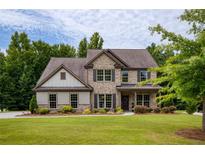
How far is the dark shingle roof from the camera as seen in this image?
28.1 m

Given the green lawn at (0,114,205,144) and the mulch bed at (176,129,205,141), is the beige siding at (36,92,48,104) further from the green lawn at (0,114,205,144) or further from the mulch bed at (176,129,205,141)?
the mulch bed at (176,129,205,141)

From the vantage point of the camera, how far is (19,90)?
95.6ft

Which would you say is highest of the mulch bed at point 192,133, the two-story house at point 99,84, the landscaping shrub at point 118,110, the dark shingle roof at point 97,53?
the dark shingle roof at point 97,53

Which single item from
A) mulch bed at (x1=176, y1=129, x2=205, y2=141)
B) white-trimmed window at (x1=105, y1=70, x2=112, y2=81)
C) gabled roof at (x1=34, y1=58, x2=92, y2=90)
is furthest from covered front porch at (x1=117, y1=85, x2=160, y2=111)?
mulch bed at (x1=176, y1=129, x2=205, y2=141)

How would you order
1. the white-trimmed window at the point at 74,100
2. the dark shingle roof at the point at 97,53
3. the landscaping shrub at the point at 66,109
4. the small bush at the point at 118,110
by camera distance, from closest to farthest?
1. the landscaping shrub at the point at 66,109
2. the small bush at the point at 118,110
3. the white-trimmed window at the point at 74,100
4. the dark shingle roof at the point at 97,53

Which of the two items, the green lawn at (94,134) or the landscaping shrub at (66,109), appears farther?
the landscaping shrub at (66,109)

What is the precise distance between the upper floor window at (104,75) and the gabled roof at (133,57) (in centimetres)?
131

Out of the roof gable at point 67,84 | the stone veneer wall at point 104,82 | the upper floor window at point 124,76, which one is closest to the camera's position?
the roof gable at point 67,84

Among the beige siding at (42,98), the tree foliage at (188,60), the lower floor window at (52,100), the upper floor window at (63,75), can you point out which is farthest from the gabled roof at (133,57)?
the tree foliage at (188,60)

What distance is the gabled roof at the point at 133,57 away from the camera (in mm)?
28214

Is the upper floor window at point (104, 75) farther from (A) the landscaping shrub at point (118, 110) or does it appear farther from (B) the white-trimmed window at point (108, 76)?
(A) the landscaping shrub at point (118, 110)

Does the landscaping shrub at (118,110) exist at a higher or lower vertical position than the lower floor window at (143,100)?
lower
